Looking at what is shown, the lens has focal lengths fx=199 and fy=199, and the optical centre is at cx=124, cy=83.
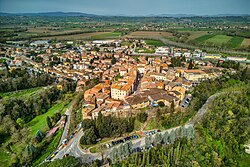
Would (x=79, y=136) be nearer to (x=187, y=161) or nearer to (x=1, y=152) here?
(x=1, y=152)

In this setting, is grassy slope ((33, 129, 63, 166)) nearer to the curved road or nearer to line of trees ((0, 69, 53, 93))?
the curved road

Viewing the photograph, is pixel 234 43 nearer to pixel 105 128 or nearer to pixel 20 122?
pixel 105 128

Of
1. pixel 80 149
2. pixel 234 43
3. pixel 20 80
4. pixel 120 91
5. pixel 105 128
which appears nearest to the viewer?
pixel 80 149

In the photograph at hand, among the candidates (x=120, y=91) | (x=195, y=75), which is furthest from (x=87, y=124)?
(x=195, y=75)

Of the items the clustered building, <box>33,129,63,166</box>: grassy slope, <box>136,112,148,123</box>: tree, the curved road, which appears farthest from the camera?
the clustered building

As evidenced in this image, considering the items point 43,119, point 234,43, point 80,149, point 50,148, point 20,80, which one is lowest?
point 43,119

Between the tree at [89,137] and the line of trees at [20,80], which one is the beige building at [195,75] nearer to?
the tree at [89,137]

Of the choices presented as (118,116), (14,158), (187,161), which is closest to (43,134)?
(14,158)

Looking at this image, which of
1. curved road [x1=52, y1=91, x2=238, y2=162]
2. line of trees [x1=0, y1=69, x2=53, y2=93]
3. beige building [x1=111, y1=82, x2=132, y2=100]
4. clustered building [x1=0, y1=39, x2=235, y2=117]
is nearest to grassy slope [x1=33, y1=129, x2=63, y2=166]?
curved road [x1=52, y1=91, x2=238, y2=162]
